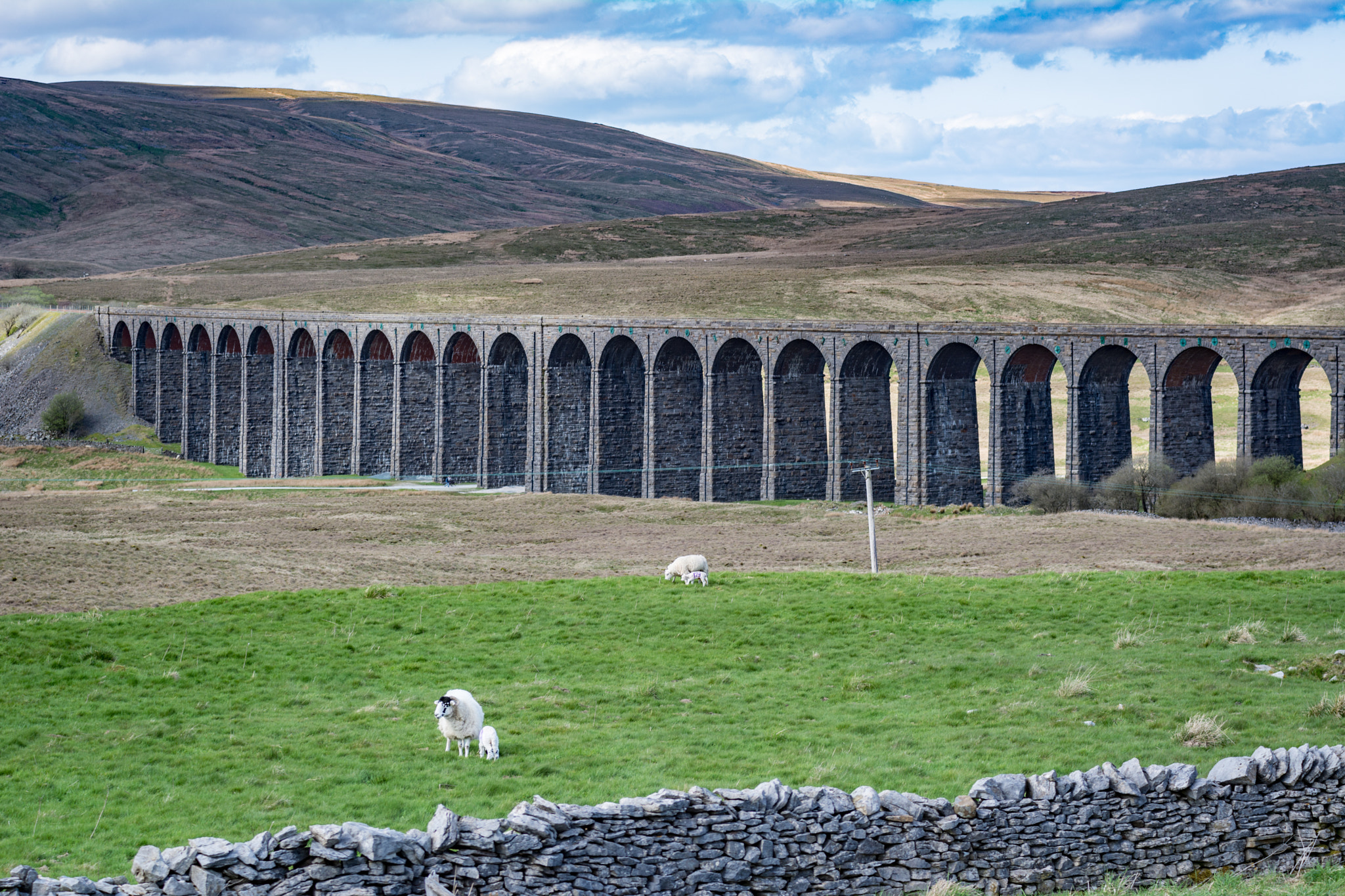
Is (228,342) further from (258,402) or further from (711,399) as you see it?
(711,399)

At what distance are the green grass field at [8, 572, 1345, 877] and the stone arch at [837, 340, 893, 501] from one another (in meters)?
24.4

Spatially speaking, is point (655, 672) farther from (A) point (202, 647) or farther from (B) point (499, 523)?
(B) point (499, 523)

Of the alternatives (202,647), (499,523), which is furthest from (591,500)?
(202,647)

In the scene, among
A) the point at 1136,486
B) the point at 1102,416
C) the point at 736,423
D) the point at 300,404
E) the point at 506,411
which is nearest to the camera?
the point at 1136,486

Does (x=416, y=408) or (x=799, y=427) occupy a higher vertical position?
(x=416, y=408)

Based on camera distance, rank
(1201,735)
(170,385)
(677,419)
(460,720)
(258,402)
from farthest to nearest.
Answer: (170,385) → (258,402) → (677,419) → (460,720) → (1201,735)

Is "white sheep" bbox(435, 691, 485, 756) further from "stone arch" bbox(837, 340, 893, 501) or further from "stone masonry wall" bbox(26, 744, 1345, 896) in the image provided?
"stone arch" bbox(837, 340, 893, 501)

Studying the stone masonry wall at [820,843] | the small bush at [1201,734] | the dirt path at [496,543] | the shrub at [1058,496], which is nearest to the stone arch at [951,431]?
the shrub at [1058,496]

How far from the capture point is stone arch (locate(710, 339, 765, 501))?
6025 centimetres

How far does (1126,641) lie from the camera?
2494 centimetres

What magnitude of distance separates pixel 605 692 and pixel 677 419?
133ft

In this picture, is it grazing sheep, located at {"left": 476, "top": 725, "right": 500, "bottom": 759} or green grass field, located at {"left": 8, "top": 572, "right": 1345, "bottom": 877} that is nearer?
green grass field, located at {"left": 8, "top": 572, "right": 1345, "bottom": 877}

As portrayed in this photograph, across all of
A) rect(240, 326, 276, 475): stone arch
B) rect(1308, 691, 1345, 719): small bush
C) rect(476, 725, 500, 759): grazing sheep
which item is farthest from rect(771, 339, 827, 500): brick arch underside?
rect(476, 725, 500, 759): grazing sheep

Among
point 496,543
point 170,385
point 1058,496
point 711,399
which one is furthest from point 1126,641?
point 170,385
